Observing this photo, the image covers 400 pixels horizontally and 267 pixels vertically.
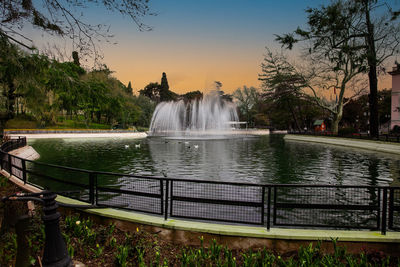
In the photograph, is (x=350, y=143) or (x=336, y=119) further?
(x=336, y=119)

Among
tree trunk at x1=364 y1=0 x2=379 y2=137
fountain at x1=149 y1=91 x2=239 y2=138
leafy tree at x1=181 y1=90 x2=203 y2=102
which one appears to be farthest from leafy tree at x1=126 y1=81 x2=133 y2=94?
tree trunk at x1=364 y1=0 x2=379 y2=137

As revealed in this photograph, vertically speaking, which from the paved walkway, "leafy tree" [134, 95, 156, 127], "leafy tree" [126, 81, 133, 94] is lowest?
the paved walkway

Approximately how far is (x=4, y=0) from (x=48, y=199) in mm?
7064

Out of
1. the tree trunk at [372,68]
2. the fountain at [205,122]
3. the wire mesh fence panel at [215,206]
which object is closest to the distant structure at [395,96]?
the tree trunk at [372,68]

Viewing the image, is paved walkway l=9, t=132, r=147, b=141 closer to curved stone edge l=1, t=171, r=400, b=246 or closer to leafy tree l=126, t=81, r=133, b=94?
curved stone edge l=1, t=171, r=400, b=246

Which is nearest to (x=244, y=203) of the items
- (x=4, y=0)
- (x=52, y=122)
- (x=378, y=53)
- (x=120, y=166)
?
(x=4, y=0)

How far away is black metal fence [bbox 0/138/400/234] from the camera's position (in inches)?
207

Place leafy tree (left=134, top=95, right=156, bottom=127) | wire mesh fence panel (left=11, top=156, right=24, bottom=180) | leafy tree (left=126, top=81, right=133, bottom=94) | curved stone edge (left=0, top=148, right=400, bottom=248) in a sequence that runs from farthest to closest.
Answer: leafy tree (left=126, top=81, right=133, bottom=94) < leafy tree (left=134, top=95, right=156, bottom=127) < wire mesh fence panel (left=11, top=156, right=24, bottom=180) < curved stone edge (left=0, top=148, right=400, bottom=248)

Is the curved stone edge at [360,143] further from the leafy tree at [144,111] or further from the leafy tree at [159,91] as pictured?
A: the leafy tree at [159,91]

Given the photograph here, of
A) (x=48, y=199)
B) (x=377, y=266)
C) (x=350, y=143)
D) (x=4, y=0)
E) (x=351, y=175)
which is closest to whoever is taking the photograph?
(x=48, y=199)

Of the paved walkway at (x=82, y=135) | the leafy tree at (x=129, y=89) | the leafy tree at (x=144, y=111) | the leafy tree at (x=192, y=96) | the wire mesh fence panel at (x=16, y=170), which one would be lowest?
the paved walkway at (x=82, y=135)

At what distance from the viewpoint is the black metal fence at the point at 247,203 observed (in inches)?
207

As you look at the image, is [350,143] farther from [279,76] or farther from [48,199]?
[48,199]

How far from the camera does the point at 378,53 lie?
36.5 metres
